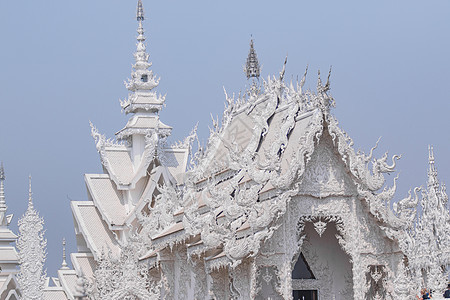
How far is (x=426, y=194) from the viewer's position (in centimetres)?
2998

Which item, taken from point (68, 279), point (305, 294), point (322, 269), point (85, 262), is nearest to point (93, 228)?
point (85, 262)

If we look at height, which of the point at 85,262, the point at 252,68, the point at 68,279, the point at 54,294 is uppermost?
the point at 252,68

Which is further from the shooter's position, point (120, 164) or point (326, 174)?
point (120, 164)

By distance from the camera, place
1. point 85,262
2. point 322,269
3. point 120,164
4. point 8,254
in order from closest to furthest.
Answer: point 322,269
point 85,262
point 120,164
point 8,254

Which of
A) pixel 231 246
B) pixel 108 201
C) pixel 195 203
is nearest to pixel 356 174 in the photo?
pixel 231 246

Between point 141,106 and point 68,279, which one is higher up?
point 141,106

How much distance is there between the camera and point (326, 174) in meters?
18.7

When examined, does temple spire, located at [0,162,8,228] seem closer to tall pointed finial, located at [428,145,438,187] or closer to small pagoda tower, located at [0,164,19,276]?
small pagoda tower, located at [0,164,19,276]

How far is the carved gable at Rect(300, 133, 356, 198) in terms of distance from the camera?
61.0ft

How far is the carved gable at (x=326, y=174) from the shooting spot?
1858cm

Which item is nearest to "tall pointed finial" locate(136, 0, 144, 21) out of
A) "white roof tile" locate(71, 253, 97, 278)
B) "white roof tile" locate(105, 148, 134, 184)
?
"white roof tile" locate(105, 148, 134, 184)

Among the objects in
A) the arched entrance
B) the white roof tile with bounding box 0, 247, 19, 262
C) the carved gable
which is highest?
the white roof tile with bounding box 0, 247, 19, 262

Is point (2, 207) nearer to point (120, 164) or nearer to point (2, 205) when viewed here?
point (2, 205)

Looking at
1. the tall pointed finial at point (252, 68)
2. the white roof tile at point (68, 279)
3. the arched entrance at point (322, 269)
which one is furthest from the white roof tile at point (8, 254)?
the arched entrance at point (322, 269)
